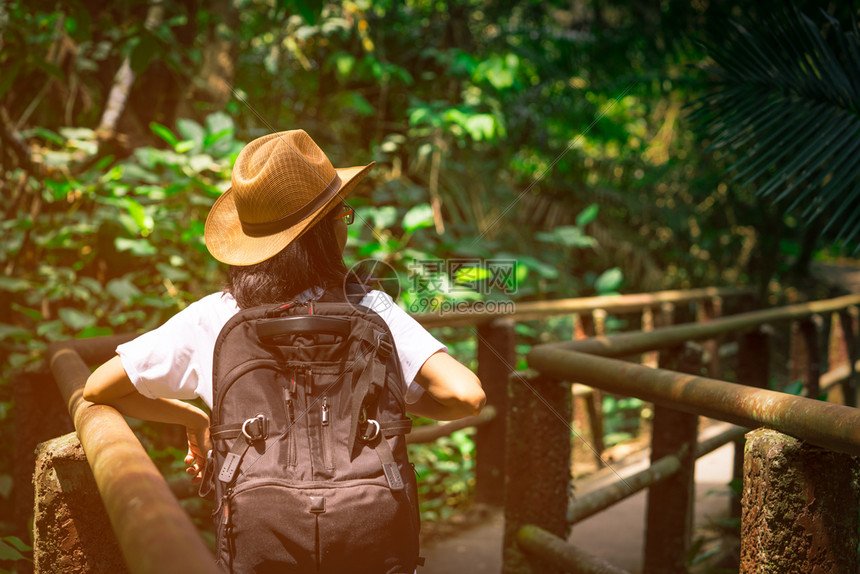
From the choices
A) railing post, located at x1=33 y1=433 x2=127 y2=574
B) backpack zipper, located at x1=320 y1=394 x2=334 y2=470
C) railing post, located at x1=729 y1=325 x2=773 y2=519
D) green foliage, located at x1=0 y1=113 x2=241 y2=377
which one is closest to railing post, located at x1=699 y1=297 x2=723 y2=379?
railing post, located at x1=729 y1=325 x2=773 y2=519

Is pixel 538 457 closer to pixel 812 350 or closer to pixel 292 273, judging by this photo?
pixel 292 273

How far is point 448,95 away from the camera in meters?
5.04

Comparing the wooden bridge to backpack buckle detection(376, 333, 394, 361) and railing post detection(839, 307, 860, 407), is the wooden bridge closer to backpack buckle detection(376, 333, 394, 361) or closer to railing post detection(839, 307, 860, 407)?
backpack buckle detection(376, 333, 394, 361)

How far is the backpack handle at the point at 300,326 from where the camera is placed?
1.18m

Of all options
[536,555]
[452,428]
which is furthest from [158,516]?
[452,428]

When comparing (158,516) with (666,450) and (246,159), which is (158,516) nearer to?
(246,159)

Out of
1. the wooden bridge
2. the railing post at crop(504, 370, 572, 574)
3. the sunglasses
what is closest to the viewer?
Result: the wooden bridge

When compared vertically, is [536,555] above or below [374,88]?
below

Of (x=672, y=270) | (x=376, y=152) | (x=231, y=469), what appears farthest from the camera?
(x=672, y=270)

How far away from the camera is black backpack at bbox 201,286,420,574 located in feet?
3.73

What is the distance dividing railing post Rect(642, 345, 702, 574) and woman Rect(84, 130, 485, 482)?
1261 millimetres

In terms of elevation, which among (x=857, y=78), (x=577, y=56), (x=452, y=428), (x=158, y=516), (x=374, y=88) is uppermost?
(x=577, y=56)

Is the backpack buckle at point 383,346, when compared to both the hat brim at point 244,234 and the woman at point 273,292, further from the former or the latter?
the hat brim at point 244,234

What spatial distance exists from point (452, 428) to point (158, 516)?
230 centimetres
